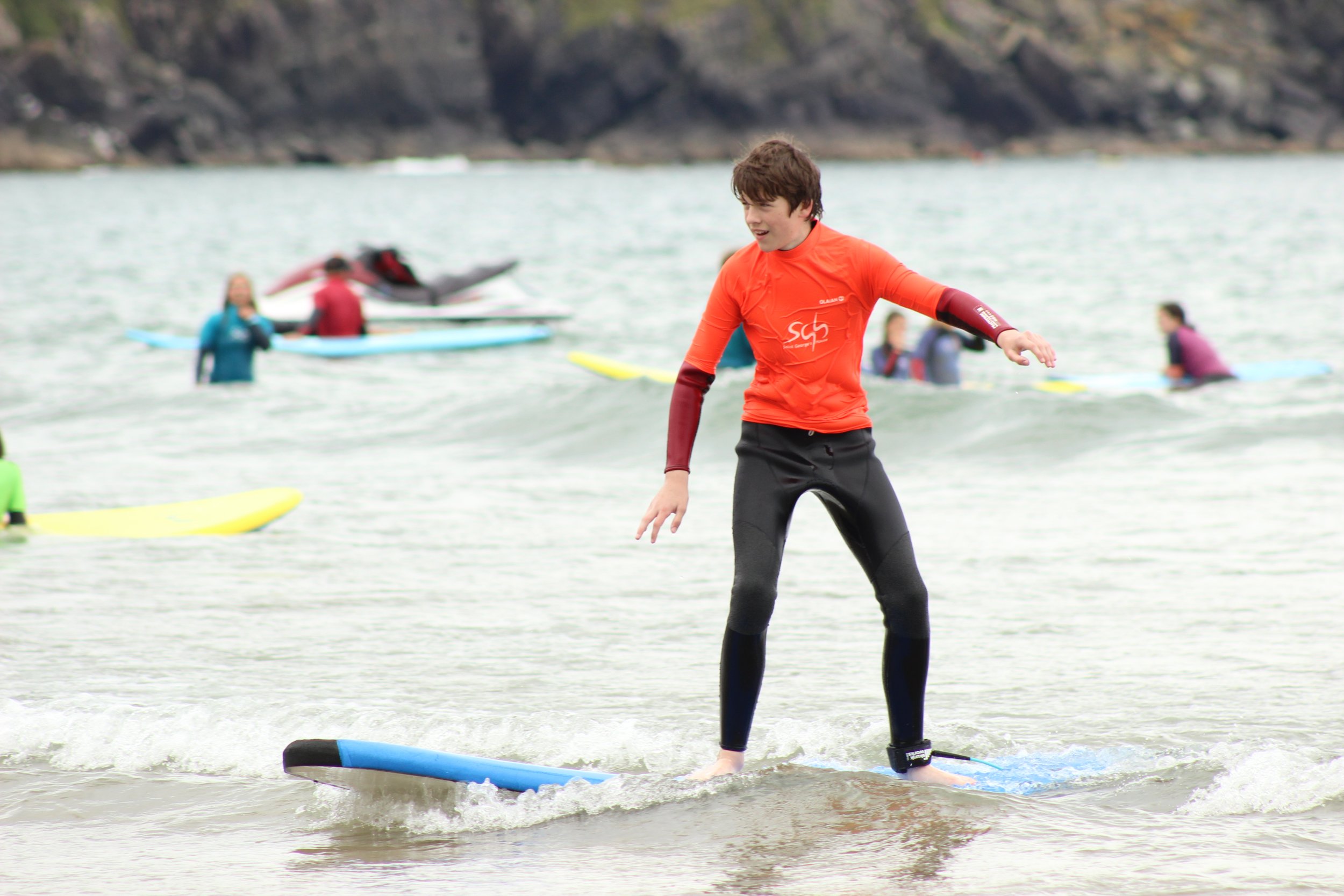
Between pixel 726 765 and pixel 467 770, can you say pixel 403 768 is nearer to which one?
pixel 467 770

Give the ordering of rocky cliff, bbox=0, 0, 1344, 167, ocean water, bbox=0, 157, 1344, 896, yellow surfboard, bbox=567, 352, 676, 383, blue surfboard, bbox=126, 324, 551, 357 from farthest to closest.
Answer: rocky cliff, bbox=0, 0, 1344, 167 → blue surfboard, bbox=126, 324, 551, 357 → yellow surfboard, bbox=567, 352, 676, 383 → ocean water, bbox=0, 157, 1344, 896

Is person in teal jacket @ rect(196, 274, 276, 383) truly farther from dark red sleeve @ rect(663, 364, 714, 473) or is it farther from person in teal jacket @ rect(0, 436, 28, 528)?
dark red sleeve @ rect(663, 364, 714, 473)

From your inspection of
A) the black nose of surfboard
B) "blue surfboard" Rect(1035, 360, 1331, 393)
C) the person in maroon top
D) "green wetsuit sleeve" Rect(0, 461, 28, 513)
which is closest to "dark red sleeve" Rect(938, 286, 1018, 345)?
the black nose of surfboard

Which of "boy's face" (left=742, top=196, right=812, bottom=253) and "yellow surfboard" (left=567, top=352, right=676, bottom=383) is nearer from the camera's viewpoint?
"boy's face" (left=742, top=196, right=812, bottom=253)

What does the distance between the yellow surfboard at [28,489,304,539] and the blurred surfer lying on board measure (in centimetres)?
563

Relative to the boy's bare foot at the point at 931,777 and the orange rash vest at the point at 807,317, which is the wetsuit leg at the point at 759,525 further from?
the boy's bare foot at the point at 931,777

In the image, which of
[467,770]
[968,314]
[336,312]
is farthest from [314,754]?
[336,312]

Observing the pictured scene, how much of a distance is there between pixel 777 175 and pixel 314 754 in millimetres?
2271

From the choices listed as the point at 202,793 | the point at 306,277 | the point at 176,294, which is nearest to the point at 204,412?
the point at 306,277

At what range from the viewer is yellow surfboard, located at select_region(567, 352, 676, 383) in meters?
16.0

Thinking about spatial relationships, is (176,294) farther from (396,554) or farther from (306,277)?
(396,554)

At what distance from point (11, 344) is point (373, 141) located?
111 metres

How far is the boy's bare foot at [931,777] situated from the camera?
15.4ft

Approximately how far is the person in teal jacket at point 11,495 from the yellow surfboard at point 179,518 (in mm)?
646
